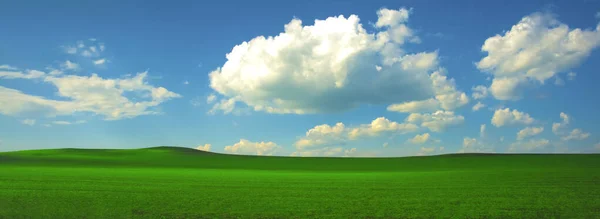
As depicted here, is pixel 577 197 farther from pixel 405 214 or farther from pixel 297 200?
pixel 297 200

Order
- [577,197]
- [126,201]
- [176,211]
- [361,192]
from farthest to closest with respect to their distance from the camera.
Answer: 1. [361,192]
2. [577,197]
3. [126,201]
4. [176,211]

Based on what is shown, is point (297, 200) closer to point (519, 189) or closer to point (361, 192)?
point (361, 192)

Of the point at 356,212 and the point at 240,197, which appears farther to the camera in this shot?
the point at 240,197

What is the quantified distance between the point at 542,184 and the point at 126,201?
66.5 feet

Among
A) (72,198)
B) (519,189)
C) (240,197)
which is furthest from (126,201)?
(519,189)

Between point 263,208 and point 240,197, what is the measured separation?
9.87 feet

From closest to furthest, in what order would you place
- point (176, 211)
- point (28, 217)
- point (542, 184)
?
point (28, 217), point (176, 211), point (542, 184)

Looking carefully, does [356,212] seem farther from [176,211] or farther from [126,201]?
[126,201]

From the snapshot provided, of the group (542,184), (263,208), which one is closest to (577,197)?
(542,184)

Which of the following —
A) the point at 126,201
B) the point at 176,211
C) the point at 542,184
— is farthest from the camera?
the point at 542,184

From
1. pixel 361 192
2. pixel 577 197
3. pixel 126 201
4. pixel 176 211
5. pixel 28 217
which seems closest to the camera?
pixel 28 217

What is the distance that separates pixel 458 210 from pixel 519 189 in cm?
745

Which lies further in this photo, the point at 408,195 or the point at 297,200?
the point at 408,195

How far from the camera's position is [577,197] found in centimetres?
1631
